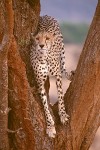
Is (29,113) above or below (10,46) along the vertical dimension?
below

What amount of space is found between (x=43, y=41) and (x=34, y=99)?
0.39 metres

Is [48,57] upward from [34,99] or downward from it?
upward

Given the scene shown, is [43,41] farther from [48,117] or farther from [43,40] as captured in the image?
[48,117]

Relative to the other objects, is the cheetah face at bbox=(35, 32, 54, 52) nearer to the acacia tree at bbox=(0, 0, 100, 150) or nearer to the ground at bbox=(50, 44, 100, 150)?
the acacia tree at bbox=(0, 0, 100, 150)

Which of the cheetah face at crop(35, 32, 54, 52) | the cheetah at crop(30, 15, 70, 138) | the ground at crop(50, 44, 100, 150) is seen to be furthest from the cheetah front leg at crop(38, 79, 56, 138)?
the ground at crop(50, 44, 100, 150)

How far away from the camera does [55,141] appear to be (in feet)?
13.4

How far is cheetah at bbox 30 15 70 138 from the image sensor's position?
3.89 meters

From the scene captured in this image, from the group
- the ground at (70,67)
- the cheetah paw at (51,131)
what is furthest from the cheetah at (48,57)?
the ground at (70,67)

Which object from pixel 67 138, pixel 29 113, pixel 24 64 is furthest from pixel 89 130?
pixel 24 64

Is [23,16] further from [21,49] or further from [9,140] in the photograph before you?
[9,140]

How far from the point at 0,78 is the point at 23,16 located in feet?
1.87

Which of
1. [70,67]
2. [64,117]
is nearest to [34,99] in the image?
[64,117]

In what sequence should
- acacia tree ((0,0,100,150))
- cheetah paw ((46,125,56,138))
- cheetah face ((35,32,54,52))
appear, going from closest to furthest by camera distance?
acacia tree ((0,0,100,150)), cheetah face ((35,32,54,52)), cheetah paw ((46,125,56,138))

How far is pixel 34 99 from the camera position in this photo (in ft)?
12.7
